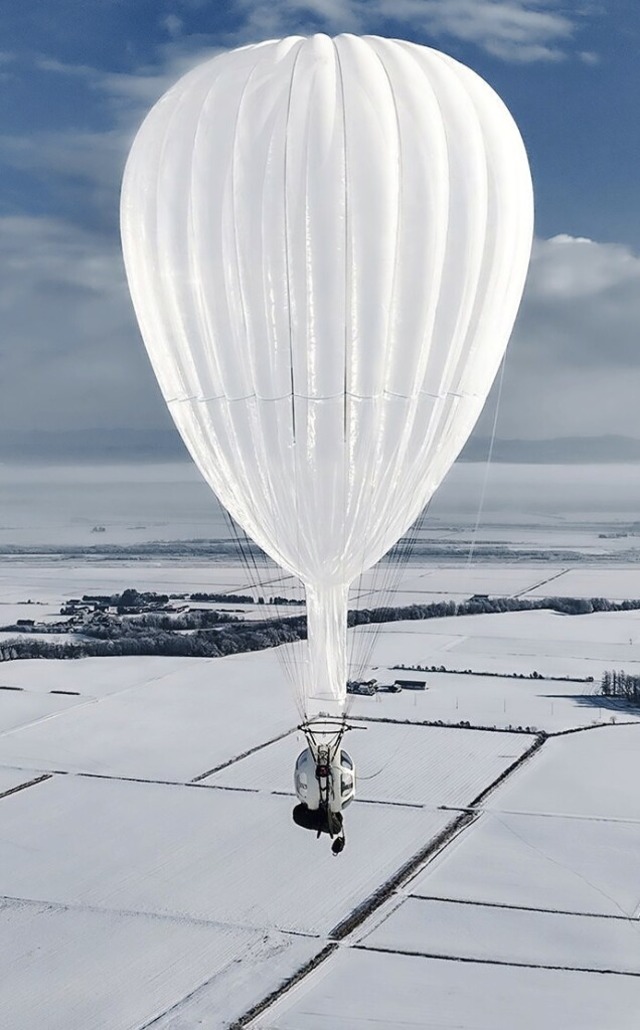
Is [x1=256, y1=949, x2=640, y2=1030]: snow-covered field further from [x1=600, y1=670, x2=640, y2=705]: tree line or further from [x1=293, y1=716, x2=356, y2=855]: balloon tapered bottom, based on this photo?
[x1=600, y1=670, x2=640, y2=705]: tree line

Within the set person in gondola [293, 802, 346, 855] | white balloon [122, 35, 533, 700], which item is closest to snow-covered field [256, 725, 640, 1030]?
person in gondola [293, 802, 346, 855]

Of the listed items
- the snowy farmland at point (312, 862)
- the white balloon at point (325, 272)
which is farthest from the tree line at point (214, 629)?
the white balloon at point (325, 272)

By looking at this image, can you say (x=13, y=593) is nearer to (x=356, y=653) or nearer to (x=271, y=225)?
(x=356, y=653)

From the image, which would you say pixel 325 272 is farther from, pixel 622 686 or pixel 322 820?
pixel 622 686

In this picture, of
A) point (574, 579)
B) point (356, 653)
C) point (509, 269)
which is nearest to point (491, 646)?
point (356, 653)

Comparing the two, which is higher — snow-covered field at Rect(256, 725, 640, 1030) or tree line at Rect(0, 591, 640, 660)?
tree line at Rect(0, 591, 640, 660)

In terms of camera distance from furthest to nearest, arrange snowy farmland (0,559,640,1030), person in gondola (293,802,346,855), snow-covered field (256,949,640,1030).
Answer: snowy farmland (0,559,640,1030), snow-covered field (256,949,640,1030), person in gondola (293,802,346,855)

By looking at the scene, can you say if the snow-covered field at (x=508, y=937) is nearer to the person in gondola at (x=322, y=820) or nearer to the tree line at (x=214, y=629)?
the person in gondola at (x=322, y=820)
